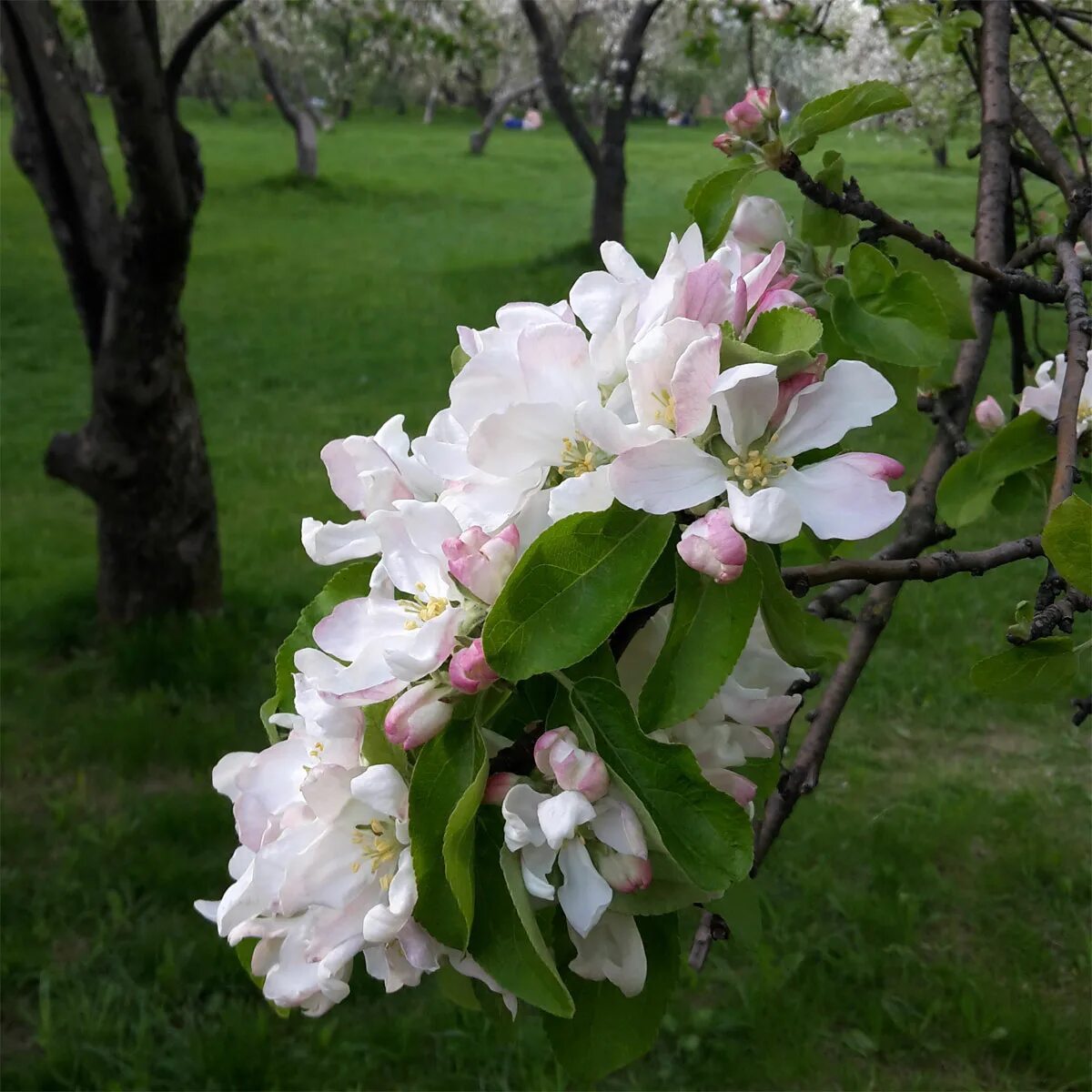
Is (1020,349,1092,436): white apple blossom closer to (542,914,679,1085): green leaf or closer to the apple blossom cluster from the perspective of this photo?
the apple blossom cluster

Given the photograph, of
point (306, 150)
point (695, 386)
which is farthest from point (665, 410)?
point (306, 150)

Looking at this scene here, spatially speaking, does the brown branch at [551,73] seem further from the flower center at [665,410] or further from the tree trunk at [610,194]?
the flower center at [665,410]

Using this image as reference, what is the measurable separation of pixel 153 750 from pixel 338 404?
4563 millimetres

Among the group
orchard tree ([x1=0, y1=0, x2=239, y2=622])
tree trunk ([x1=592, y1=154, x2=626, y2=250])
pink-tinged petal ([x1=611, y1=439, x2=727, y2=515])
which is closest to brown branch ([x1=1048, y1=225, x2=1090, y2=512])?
pink-tinged petal ([x1=611, y1=439, x2=727, y2=515])

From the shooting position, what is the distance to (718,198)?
105 centimetres

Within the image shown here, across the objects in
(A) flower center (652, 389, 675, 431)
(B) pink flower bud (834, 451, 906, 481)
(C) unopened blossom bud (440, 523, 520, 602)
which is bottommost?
(C) unopened blossom bud (440, 523, 520, 602)

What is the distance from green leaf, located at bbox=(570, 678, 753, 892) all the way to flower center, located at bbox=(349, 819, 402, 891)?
0.16 metres

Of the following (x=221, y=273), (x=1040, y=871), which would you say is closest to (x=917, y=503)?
(x=1040, y=871)

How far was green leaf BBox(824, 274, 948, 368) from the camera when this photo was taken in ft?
3.12

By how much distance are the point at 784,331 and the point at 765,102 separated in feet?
1.25

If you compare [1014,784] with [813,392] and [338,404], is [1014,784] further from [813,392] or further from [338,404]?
[338,404]

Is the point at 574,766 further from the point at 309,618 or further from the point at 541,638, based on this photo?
the point at 309,618

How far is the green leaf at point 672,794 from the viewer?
724 mm

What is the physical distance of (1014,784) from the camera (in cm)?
400
